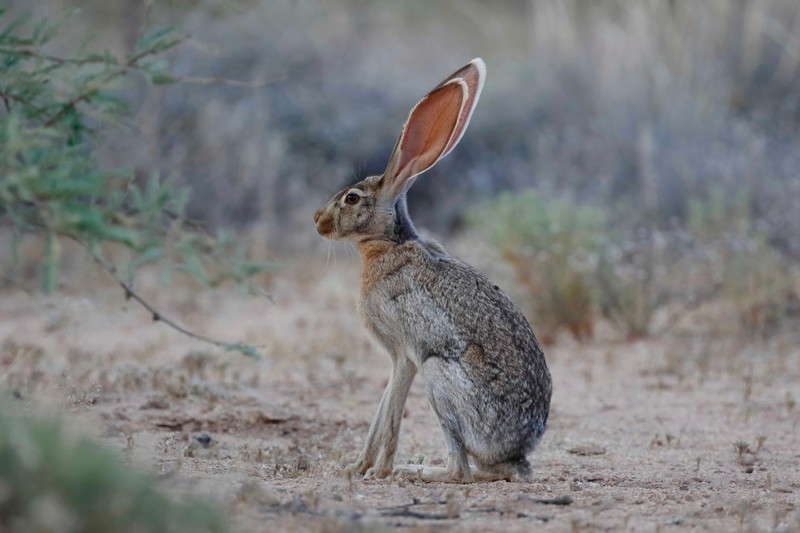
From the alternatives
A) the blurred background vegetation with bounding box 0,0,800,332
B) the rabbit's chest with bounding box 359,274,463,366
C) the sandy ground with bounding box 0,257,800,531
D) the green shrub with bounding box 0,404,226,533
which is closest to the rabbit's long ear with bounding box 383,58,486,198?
the rabbit's chest with bounding box 359,274,463,366

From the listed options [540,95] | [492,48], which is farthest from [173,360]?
[492,48]

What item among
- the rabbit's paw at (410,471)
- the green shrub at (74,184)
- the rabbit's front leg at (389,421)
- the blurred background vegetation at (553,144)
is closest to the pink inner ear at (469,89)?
the rabbit's front leg at (389,421)

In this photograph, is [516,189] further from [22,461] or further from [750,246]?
[22,461]

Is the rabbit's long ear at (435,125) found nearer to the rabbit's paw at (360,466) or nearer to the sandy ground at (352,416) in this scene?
the sandy ground at (352,416)

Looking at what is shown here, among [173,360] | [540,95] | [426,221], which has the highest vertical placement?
[540,95]

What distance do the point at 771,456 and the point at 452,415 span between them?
77.3 inches

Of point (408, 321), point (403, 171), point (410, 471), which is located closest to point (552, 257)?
point (403, 171)

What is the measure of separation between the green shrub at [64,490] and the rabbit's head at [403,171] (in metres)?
2.93

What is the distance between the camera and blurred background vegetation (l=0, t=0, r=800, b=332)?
984cm

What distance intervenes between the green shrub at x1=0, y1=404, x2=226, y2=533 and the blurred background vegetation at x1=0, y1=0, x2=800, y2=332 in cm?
698

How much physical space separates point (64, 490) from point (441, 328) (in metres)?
2.65

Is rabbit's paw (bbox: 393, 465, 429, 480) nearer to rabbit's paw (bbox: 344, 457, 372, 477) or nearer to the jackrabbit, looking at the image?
the jackrabbit

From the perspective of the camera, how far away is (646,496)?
4.66 metres

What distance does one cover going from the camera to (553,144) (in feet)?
43.8
